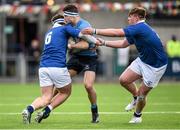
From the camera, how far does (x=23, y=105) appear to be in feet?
69.8

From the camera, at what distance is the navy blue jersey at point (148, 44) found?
15.7m

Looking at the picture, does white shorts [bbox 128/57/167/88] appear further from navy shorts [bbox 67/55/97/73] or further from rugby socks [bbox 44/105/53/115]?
rugby socks [bbox 44/105/53/115]

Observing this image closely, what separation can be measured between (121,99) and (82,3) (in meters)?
17.0

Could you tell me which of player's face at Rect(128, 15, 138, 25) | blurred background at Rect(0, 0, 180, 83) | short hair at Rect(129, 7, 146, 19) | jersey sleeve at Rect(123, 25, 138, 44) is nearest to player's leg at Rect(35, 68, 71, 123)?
jersey sleeve at Rect(123, 25, 138, 44)

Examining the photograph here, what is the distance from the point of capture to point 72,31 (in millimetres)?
15594

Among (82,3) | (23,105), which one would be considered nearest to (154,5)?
(82,3)

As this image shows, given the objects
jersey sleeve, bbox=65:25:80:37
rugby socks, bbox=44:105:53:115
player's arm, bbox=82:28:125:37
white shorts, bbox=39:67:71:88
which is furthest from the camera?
rugby socks, bbox=44:105:53:115

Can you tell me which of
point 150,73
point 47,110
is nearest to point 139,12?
point 150,73

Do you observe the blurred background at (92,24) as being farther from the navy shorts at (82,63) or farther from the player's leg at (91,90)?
the player's leg at (91,90)

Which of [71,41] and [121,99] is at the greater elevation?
[71,41]

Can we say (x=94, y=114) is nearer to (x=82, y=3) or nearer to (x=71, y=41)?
(x=71, y=41)

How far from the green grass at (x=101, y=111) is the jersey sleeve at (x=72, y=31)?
1750 millimetres

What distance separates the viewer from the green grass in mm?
15477

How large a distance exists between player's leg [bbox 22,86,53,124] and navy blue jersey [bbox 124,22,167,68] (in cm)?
188
